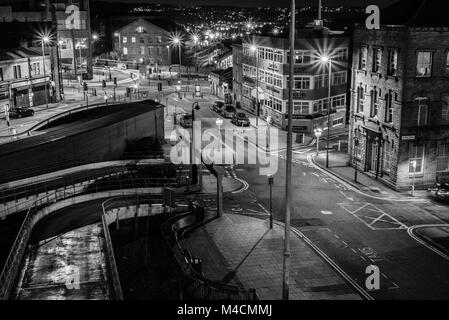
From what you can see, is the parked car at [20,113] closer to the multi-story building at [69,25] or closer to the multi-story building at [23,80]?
the multi-story building at [23,80]

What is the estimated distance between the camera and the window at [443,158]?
139 feet

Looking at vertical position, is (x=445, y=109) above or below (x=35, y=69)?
below

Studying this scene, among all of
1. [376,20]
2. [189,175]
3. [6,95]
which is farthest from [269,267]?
[6,95]

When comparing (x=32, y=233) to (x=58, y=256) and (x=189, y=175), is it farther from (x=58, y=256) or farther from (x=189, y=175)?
(x=189, y=175)

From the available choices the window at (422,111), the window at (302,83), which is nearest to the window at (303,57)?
the window at (302,83)

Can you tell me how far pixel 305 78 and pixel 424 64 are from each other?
79.1 feet

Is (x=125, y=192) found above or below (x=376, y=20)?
below

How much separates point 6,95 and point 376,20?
43984mm

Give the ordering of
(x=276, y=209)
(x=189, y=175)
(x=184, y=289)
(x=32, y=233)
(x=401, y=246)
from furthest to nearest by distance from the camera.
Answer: (x=189, y=175), (x=276, y=209), (x=401, y=246), (x=32, y=233), (x=184, y=289)

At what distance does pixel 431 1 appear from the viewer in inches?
1732

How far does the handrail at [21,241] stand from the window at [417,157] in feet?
70.2

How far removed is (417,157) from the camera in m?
41.9

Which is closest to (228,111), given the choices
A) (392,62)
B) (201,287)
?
(392,62)

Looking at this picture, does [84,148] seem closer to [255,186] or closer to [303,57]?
[255,186]
